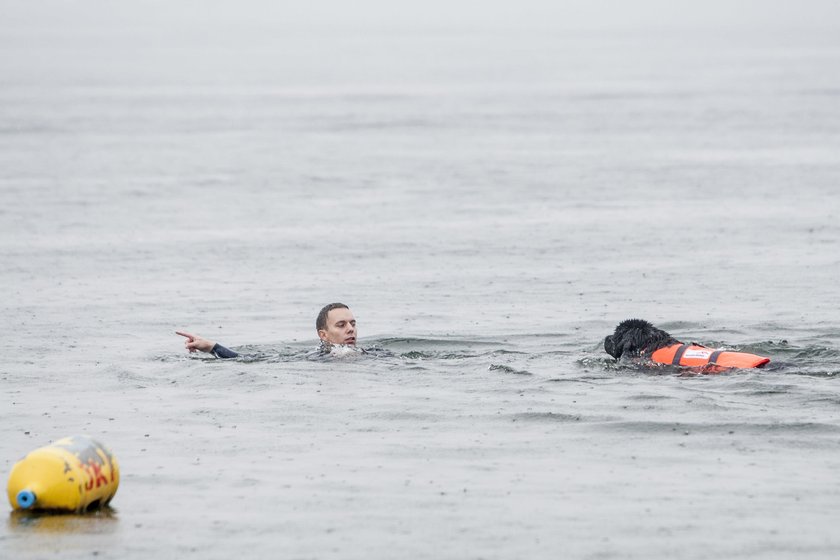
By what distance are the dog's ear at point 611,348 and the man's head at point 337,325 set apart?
2.43 m

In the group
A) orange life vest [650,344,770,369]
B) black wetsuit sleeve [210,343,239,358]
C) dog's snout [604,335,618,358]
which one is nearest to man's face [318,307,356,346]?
black wetsuit sleeve [210,343,239,358]

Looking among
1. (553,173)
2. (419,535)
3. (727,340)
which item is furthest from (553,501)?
(553,173)

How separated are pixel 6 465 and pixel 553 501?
4055mm

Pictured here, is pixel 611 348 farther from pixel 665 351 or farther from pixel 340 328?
pixel 340 328

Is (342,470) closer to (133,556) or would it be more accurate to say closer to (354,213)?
(133,556)

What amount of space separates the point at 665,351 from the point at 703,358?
394 millimetres

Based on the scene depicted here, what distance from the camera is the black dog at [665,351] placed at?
1330 cm

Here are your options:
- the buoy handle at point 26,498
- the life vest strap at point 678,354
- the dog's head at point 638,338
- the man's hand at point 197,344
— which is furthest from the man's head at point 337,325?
the buoy handle at point 26,498

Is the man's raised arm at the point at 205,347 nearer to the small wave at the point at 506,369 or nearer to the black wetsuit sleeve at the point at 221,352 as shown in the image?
the black wetsuit sleeve at the point at 221,352

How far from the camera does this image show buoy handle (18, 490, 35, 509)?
32.0 ft

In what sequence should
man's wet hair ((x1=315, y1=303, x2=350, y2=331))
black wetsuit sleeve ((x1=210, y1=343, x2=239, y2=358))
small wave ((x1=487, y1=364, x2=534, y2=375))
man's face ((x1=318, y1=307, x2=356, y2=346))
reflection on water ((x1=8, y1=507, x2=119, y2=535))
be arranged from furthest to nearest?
man's wet hair ((x1=315, y1=303, x2=350, y2=331))
man's face ((x1=318, y1=307, x2=356, y2=346))
black wetsuit sleeve ((x1=210, y1=343, x2=239, y2=358))
small wave ((x1=487, y1=364, x2=534, y2=375))
reflection on water ((x1=8, y1=507, x2=119, y2=535))

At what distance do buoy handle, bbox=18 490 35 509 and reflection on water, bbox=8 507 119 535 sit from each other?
91mm

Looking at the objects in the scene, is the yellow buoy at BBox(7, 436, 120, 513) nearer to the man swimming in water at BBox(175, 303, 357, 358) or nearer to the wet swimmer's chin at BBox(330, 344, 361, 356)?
the man swimming in water at BBox(175, 303, 357, 358)

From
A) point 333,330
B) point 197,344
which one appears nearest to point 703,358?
point 333,330
